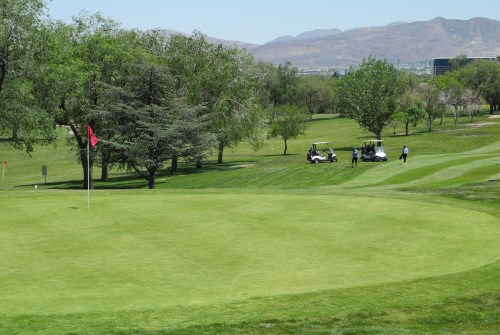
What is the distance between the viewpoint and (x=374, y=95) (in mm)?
98375

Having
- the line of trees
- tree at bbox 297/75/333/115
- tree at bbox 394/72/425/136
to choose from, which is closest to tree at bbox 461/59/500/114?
tree at bbox 394/72/425/136

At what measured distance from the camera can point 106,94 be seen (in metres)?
54.1

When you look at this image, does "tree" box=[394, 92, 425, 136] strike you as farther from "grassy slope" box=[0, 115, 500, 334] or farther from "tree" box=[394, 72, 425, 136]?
"grassy slope" box=[0, 115, 500, 334]

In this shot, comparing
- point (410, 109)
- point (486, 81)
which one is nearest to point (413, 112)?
point (410, 109)

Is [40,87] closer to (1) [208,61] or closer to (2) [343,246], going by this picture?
(1) [208,61]

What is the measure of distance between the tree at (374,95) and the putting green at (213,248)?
74.7 metres

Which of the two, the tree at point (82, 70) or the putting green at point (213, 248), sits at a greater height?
the tree at point (82, 70)

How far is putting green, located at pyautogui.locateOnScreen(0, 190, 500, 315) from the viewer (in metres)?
13.5

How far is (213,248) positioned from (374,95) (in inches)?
3345

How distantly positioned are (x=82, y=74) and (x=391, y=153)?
164 feet

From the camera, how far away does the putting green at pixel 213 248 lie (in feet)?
44.2

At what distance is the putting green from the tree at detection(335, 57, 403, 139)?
2939 inches

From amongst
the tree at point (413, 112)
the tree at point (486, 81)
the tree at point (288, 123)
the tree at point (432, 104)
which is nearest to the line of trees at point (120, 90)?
the tree at point (288, 123)

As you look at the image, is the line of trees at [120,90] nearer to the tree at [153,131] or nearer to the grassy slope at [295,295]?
the tree at [153,131]
